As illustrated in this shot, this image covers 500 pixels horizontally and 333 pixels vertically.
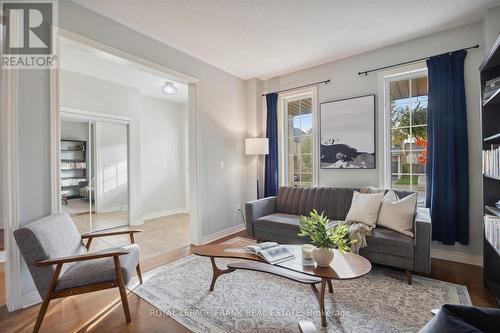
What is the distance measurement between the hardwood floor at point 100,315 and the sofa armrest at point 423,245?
391 mm

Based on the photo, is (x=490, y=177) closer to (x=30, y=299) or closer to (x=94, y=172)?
(x=30, y=299)

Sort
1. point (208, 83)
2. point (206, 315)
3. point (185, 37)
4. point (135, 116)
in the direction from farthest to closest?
point (135, 116)
point (208, 83)
point (185, 37)
point (206, 315)

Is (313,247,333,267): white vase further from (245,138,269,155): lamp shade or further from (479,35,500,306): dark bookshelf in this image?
(245,138,269,155): lamp shade

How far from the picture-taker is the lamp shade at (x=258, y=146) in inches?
163

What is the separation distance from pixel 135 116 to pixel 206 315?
4146mm

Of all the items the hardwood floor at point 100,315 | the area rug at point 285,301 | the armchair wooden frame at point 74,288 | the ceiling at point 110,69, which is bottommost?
the hardwood floor at point 100,315

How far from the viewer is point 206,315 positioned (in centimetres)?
192

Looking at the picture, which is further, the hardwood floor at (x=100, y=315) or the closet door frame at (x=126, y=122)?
the closet door frame at (x=126, y=122)

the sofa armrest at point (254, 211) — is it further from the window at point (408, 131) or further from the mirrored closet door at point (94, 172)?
the mirrored closet door at point (94, 172)

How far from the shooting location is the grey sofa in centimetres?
232

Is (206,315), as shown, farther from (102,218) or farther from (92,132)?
(92,132)

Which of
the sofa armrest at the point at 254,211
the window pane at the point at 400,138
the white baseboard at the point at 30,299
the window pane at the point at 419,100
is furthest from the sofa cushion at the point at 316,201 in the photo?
the white baseboard at the point at 30,299

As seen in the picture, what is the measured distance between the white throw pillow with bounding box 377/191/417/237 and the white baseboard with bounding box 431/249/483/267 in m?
0.91

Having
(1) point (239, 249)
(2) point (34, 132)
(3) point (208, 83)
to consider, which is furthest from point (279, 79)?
(2) point (34, 132)
